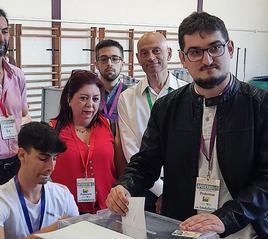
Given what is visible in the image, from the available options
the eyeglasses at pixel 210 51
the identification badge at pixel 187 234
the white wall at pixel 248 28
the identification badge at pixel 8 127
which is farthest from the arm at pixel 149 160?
the white wall at pixel 248 28

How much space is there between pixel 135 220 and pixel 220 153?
0.43 m

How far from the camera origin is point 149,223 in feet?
4.29

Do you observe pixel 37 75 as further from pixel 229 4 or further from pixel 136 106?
pixel 229 4

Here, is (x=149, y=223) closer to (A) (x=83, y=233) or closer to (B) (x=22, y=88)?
(A) (x=83, y=233)

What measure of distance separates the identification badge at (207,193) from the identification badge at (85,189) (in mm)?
696

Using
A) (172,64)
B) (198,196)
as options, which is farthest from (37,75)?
(198,196)

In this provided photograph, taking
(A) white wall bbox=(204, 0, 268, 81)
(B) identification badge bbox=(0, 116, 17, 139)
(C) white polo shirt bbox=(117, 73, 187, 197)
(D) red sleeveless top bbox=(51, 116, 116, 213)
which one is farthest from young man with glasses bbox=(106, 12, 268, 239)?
(A) white wall bbox=(204, 0, 268, 81)

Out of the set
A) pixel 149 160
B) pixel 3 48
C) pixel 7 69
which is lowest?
pixel 149 160

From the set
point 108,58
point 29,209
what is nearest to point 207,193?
point 29,209

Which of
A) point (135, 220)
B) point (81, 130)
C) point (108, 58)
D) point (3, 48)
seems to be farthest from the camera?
point (108, 58)

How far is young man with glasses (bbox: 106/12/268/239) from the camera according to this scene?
1.44 m

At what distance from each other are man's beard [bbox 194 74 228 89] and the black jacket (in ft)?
0.20

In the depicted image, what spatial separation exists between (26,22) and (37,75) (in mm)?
626

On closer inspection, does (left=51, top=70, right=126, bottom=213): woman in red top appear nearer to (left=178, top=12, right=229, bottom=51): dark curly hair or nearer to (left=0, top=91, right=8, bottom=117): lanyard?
(left=0, top=91, right=8, bottom=117): lanyard
